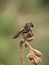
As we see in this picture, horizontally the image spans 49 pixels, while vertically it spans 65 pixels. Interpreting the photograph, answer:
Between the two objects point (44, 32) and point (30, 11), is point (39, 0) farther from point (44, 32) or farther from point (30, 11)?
point (44, 32)

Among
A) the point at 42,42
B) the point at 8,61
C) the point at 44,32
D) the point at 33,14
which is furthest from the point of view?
the point at 33,14

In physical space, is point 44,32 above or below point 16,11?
below

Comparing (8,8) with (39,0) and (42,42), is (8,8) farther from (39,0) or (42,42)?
(42,42)

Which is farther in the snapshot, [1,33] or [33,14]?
[33,14]

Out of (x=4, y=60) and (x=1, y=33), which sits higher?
(x=1, y=33)

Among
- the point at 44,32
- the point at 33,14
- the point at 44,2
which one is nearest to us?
the point at 44,32

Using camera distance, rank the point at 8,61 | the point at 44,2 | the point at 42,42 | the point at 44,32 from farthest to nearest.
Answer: the point at 44,2 → the point at 44,32 → the point at 42,42 → the point at 8,61

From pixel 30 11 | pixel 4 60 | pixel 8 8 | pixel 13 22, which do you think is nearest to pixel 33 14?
pixel 30 11

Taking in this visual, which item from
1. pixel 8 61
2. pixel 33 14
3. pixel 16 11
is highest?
pixel 16 11

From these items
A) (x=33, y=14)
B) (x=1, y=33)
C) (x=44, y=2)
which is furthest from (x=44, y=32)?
(x=44, y=2)
